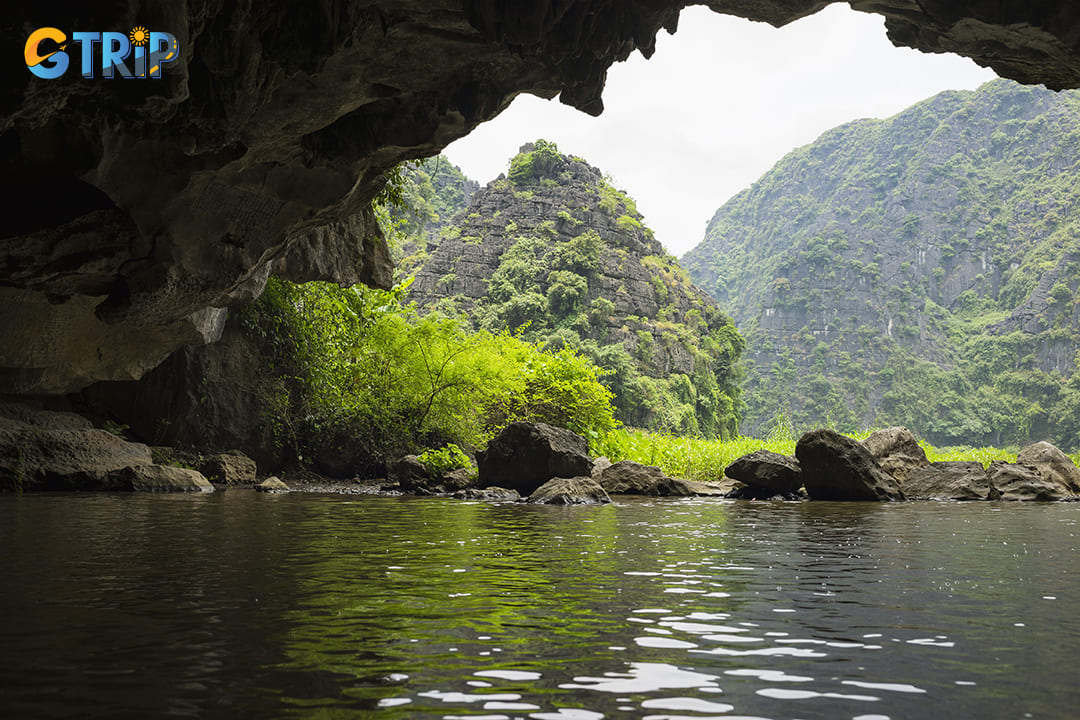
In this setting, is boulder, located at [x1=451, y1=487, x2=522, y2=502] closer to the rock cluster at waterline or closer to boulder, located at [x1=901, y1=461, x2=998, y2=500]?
→ the rock cluster at waterline

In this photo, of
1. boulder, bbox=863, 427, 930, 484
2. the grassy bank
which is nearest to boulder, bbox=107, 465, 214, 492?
the grassy bank

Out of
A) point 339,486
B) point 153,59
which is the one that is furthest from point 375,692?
point 339,486

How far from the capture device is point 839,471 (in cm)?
1515

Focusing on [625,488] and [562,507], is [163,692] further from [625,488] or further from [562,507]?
[625,488]

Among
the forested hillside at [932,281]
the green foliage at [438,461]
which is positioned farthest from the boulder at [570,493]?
the forested hillside at [932,281]

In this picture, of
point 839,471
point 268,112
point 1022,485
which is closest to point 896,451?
point 1022,485

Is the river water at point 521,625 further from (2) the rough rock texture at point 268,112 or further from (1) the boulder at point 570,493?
(1) the boulder at point 570,493

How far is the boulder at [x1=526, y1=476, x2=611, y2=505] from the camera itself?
1338 cm

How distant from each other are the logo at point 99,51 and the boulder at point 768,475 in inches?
524

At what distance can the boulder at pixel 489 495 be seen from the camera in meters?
14.3

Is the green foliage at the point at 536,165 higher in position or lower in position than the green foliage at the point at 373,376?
higher

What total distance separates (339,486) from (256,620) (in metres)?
13.2

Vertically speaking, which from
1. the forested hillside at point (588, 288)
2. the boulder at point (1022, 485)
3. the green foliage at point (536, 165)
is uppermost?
the green foliage at point (536, 165)

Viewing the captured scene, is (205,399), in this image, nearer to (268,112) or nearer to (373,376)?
(373,376)
